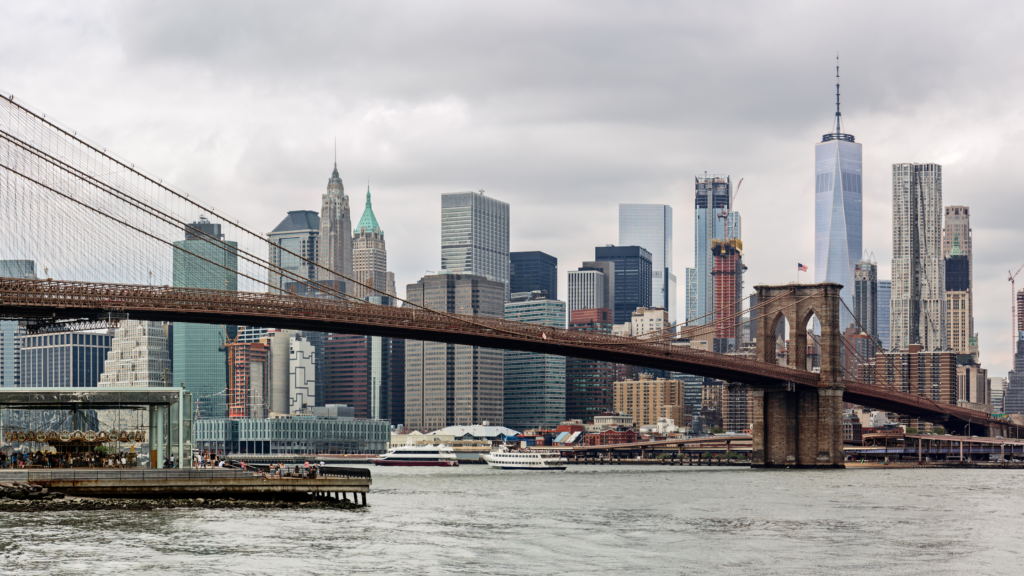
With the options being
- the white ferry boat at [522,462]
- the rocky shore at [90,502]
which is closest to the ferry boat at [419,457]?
the white ferry boat at [522,462]

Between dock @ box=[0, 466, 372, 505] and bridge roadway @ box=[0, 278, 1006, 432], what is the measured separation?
43.4 ft

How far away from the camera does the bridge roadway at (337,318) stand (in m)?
63.5

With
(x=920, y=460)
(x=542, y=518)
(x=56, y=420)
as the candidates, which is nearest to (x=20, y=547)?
(x=542, y=518)

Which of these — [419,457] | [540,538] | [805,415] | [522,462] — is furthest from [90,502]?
[419,457]

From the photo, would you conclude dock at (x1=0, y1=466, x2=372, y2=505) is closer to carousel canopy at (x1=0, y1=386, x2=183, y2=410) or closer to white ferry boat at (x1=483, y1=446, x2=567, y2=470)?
carousel canopy at (x1=0, y1=386, x2=183, y2=410)

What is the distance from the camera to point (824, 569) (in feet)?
123

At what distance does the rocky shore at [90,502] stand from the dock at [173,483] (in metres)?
0.34

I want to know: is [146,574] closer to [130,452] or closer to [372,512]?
[372,512]

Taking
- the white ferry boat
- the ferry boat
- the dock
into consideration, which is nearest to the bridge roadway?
the dock

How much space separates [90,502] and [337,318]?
25615mm

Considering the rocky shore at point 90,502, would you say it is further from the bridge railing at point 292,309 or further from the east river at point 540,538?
the bridge railing at point 292,309

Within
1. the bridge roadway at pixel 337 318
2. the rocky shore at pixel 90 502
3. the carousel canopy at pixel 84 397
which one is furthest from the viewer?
the bridge roadway at pixel 337 318

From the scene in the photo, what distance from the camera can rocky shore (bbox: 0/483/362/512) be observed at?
157 ft

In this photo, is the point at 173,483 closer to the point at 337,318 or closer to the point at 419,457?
the point at 337,318
